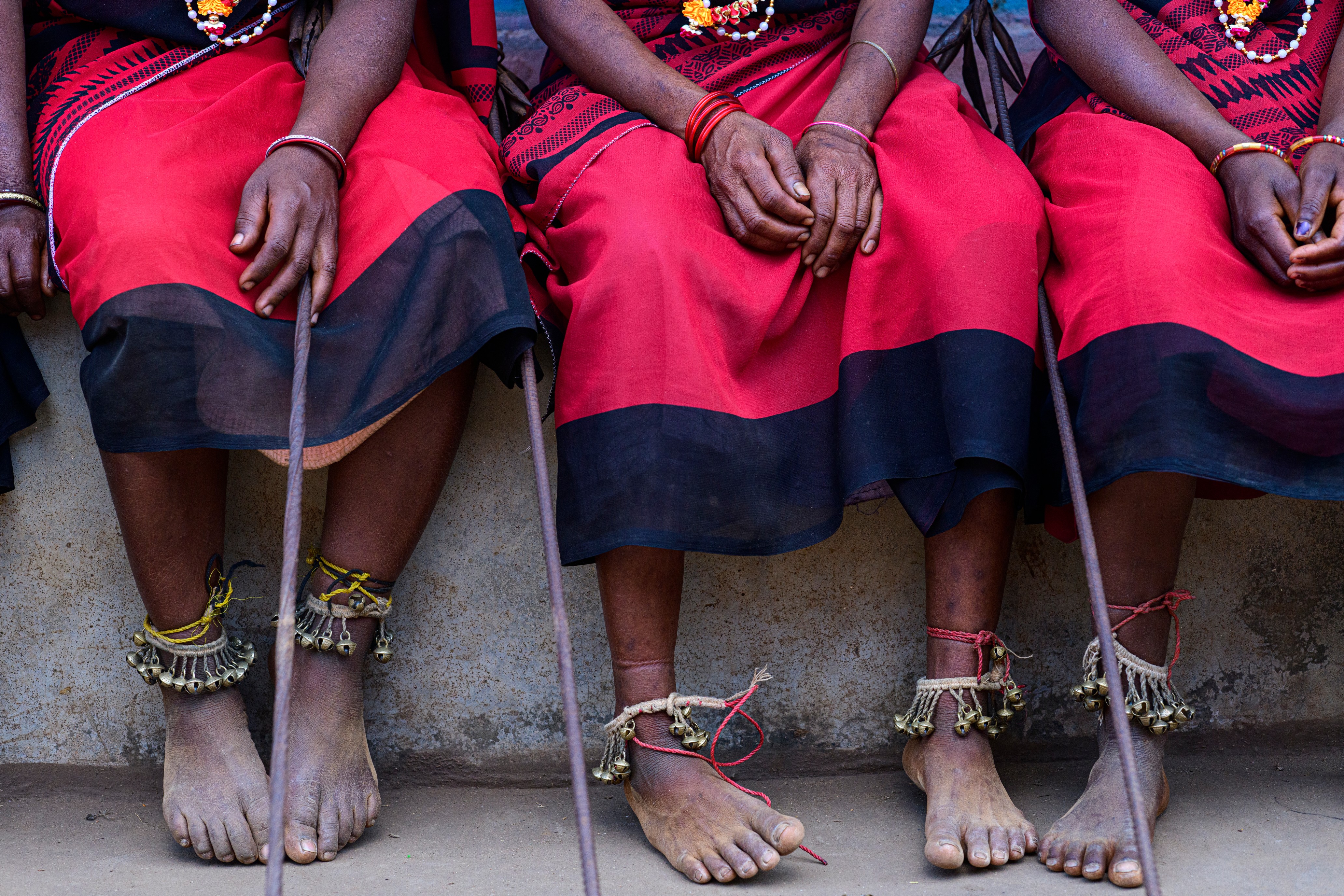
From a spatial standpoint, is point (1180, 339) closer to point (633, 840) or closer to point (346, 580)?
point (633, 840)

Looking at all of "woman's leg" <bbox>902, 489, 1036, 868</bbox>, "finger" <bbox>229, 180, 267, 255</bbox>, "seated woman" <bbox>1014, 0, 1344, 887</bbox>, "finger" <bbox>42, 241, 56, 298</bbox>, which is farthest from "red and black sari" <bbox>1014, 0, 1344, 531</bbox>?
"finger" <bbox>42, 241, 56, 298</bbox>

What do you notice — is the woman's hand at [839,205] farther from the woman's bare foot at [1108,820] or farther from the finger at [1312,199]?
the woman's bare foot at [1108,820]

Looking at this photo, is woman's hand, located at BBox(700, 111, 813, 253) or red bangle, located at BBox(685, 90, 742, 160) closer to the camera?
woman's hand, located at BBox(700, 111, 813, 253)

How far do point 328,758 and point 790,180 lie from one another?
3.46 ft

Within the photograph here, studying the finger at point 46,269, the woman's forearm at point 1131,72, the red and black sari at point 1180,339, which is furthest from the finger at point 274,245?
the woman's forearm at point 1131,72

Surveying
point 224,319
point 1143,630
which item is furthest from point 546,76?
point 1143,630

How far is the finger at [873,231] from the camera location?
1.63 meters

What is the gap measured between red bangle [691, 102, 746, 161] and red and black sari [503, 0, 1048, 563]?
0.11 ft

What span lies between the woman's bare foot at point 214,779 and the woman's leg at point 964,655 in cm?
92

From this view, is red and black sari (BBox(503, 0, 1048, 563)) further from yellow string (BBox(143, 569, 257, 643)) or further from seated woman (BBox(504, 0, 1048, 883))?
yellow string (BBox(143, 569, 257, 643))

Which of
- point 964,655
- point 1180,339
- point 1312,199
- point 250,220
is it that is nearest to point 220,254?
point 250,220

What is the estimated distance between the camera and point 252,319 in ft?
4.88

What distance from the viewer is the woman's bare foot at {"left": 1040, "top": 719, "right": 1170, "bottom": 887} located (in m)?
1.42

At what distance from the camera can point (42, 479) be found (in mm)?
1827
